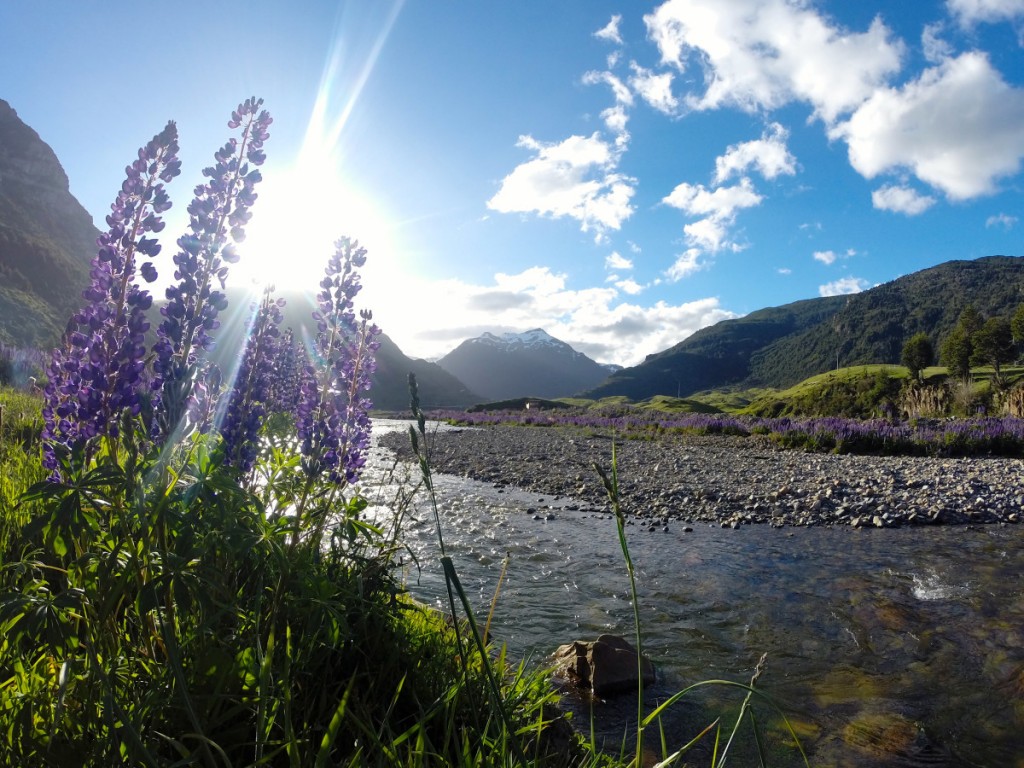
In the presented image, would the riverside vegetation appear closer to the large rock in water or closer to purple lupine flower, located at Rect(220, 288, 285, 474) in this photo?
purple lupine flower, located at Rect(220, 288, 285, 474)

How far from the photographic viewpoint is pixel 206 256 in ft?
10.9

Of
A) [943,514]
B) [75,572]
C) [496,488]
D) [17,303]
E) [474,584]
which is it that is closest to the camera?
[75,572]

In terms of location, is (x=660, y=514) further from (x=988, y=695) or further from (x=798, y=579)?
(x=988, y=695)

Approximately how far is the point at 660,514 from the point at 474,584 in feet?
20.6

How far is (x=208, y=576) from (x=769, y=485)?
51.8ft

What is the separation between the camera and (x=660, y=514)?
13.0m

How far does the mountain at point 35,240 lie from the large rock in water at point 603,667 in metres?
75.4

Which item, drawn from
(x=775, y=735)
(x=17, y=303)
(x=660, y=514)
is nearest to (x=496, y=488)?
(x=660, y=514)

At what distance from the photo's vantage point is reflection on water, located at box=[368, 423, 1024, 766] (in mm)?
4949

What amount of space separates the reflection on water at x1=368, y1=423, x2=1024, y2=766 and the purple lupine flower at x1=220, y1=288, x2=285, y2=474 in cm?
337

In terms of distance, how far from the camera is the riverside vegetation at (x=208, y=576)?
2047 mm

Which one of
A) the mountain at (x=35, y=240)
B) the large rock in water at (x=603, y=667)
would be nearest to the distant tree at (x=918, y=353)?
the large rock in water at (x=603, y=667)

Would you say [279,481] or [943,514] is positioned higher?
[279,481]

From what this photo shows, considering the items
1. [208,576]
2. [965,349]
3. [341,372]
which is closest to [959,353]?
[965,349]
